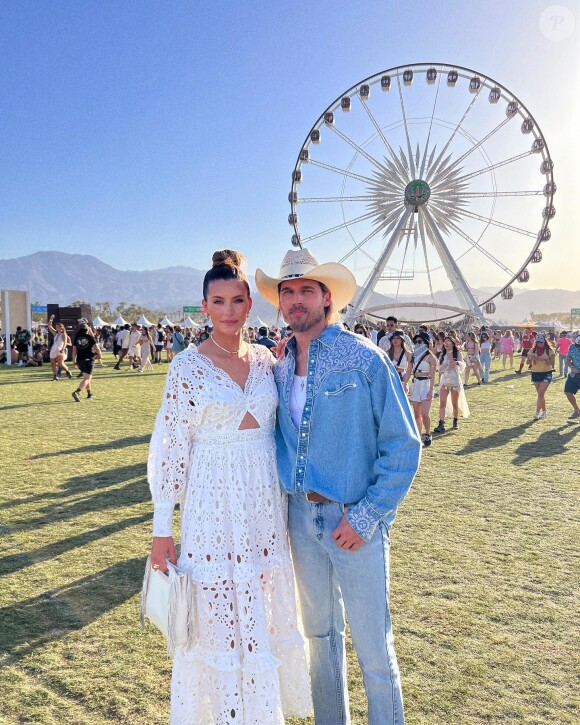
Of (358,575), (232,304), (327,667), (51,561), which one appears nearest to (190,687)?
(327,667)

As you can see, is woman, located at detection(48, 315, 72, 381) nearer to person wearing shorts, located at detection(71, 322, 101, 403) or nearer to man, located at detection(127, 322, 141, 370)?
person wearing shorts, located at detection(71, 322, 101, 403)

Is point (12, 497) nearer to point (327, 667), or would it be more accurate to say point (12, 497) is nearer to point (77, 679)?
point (77, 679)

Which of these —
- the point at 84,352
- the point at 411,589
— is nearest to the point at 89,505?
the point at 411,589

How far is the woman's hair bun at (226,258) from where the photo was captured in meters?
2.31

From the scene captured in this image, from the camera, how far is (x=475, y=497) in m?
6.01

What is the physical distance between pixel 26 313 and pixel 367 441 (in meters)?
27.1

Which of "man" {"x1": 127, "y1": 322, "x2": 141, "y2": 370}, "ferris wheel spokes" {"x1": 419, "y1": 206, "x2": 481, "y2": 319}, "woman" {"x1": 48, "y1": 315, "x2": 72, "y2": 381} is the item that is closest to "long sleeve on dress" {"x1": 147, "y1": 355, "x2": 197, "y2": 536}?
"woman" {"x1": 48, "y1": 315, "x2": 72, "y2": 381}

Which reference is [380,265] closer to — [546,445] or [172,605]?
[546,445]

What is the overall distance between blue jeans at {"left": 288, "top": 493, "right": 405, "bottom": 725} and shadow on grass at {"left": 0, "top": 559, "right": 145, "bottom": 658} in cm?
182

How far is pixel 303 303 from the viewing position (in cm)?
235

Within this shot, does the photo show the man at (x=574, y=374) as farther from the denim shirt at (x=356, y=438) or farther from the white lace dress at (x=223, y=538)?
the white lace dress at (x=223, y=538)

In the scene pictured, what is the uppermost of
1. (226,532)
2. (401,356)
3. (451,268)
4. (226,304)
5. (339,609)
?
(451,268)

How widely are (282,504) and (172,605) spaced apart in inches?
23.6

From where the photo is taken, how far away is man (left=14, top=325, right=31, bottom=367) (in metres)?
23.7
